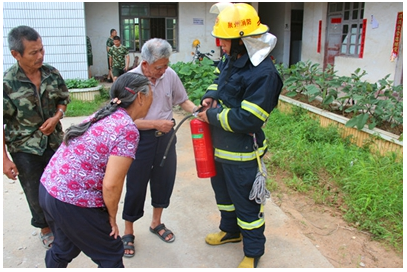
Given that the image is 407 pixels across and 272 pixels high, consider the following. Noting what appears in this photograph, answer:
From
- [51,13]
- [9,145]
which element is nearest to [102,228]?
[9,145]

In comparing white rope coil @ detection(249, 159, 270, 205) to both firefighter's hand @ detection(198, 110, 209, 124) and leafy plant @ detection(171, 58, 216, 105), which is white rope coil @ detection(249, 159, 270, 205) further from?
leafy plant @ detection(171, 58, 216, 105)

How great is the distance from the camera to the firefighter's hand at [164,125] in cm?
250

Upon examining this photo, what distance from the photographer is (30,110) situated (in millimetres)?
2482

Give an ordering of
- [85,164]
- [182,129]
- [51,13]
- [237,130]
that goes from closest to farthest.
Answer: [85,164]
[237,130]
[182,129]
[51,13]

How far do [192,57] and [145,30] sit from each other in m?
1.73

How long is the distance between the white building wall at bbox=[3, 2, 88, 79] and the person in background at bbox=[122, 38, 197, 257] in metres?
5.90

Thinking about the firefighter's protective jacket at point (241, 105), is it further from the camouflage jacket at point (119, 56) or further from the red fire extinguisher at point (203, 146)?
the camouflage jacket at point (119, 56)

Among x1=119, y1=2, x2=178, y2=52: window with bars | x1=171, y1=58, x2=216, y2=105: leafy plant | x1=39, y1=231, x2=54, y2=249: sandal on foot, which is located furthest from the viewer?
A: x1=119, y1=2, x2=178, y2=52: window with bars

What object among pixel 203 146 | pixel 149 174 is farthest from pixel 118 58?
pixel 203 146

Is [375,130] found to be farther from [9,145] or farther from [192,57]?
[192,57]

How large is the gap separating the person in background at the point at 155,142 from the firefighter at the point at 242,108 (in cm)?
33

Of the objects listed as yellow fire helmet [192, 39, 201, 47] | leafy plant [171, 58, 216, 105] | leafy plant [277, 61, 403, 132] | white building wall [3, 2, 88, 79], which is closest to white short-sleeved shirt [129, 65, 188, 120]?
leafy plant [277, 61, 403, 132]

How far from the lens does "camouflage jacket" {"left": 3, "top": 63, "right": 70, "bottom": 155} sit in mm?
2424

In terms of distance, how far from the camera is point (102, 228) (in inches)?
73.7
